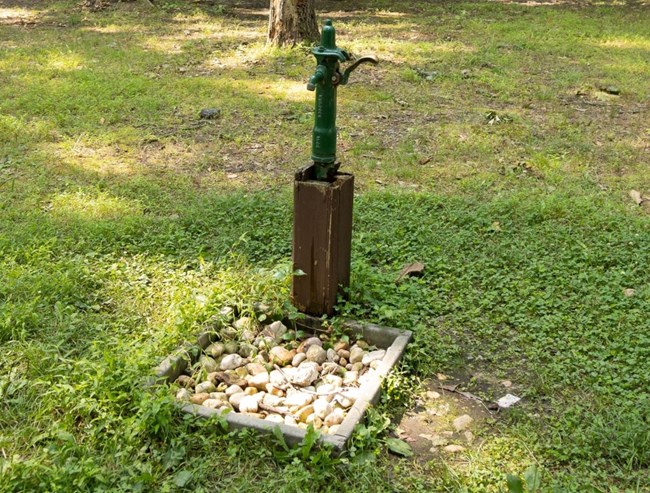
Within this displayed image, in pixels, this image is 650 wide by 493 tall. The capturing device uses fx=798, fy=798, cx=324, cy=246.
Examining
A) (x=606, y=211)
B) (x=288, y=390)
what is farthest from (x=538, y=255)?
(x=288, y=390)

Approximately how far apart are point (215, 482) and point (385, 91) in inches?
226

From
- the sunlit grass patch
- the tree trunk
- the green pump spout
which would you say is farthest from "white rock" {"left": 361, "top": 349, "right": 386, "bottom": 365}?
the tree trunk

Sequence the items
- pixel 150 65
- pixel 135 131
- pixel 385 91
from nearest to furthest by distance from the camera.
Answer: pixel 135 131, pixel 385 91, pixel 150 65

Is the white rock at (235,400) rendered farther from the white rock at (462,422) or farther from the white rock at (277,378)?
the white rock at (462,422)

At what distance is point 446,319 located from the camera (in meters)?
3.97

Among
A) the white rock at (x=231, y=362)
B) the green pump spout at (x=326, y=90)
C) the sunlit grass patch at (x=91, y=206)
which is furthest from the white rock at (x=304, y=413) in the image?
the sunlit grass patch at (x=91, y=206)

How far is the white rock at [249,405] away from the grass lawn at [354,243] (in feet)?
0.72

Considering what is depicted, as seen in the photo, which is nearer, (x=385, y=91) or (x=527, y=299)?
A: (x=527, y=299)

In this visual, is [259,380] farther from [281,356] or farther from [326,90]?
[326,90]

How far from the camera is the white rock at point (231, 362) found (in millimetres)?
3512

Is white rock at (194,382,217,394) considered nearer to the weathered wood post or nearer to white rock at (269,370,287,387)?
white rock at (269,370,287,387)

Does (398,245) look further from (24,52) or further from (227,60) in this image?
(24,52)

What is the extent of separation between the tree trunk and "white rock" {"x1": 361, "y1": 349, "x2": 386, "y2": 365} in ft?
20.9

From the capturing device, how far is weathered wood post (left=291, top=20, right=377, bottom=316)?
3564 millimetres
